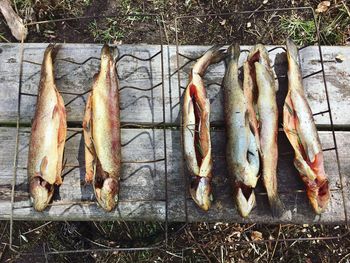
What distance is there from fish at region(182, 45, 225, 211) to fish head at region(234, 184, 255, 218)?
7.0 inches

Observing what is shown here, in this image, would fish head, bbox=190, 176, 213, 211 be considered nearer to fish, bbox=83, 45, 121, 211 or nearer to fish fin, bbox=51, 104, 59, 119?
fish, bbox=83, 45, 121, 211

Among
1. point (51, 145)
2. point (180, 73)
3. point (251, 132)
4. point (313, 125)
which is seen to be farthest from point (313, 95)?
point (51, 145)

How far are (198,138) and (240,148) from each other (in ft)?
0.93

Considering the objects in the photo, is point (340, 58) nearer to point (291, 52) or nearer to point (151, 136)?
point (291, 52)

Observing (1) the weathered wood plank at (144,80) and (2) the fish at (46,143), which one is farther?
(1) the weathered wood plank at (144,80)

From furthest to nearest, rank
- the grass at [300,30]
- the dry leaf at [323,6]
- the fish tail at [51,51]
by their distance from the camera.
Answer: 1. the dry leaf at [323,6]
2. the grass at [300,30]
3. the fish tail at [51,51]

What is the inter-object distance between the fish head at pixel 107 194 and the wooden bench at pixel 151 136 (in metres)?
0.16

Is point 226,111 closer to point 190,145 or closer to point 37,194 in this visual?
point 190,145

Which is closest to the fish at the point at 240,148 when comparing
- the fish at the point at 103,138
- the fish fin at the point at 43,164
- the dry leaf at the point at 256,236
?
the fish at the point at 103,138

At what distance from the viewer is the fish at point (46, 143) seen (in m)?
2.79

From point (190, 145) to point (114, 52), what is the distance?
870 mm

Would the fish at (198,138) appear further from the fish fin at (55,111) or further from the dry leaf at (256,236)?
the dry leaf at (256,236)

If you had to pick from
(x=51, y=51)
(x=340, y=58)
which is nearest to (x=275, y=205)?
(x=340, y=58)

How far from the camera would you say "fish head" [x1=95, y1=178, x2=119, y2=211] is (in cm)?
274
